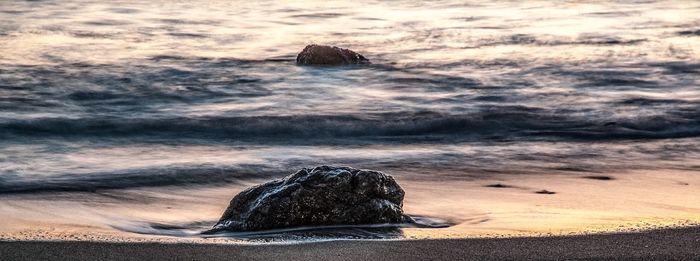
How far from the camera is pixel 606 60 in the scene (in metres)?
14.3

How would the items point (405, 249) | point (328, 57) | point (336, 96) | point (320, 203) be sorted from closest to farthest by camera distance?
point (405, 249)
point (320, 203)
point (336, 96)
point (328, 57)

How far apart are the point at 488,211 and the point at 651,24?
1245 cm

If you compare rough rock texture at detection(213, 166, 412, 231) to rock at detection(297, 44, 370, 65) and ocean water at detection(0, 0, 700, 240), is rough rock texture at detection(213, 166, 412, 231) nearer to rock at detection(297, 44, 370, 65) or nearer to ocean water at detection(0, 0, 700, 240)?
ocean water at detection(0, 0, 700, 240)

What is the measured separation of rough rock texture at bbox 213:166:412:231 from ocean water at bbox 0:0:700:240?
1636 mm

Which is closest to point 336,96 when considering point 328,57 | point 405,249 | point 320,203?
point 328,57

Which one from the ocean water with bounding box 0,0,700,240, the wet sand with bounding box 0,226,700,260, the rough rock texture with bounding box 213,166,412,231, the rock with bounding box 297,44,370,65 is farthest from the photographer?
the rock with bounding box 297,44,370,65

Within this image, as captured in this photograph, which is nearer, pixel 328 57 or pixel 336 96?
pixel 336 96

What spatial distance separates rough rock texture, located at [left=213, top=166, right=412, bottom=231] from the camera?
5348 millimetres

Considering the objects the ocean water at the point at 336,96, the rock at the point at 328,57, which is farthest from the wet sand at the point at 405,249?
the rock at the point at 328,57

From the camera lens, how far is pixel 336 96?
1184 centimetres

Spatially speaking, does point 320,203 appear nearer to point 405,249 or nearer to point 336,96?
point 405,249

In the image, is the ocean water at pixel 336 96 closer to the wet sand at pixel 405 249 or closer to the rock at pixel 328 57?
the rock at pixel 328 57

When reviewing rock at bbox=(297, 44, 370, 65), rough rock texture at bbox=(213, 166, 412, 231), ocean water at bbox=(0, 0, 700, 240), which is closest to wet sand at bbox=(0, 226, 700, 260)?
rough rock texture at bbox=(213, 166, 412, 231)

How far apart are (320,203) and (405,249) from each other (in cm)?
74
